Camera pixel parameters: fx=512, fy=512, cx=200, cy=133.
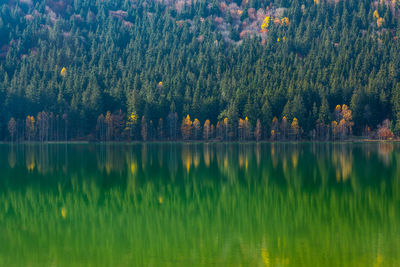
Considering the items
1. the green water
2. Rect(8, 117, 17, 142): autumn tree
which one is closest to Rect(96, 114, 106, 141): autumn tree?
Rect(8, 117, 17, 142): autumn tree

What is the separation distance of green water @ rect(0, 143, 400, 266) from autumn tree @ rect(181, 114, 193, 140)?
109819 mm

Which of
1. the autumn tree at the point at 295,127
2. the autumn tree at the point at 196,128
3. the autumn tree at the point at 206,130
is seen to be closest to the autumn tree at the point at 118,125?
the autumn tree at the point at 196,128

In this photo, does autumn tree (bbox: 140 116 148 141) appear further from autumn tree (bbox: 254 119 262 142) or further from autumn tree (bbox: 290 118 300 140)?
autumn tree (bbox: 290 118 300 140)

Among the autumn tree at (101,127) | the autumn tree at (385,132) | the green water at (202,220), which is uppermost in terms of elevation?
the autumn tree at (101,127)

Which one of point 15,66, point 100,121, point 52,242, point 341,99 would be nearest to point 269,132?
point 341,99

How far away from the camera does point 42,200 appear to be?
107ft

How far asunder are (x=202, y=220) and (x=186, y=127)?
12969cm

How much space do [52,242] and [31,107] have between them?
144m

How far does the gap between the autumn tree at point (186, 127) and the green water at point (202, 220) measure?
360ft

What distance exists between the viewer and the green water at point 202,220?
63.8ft

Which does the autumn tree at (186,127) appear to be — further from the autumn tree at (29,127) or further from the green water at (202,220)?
the green water at (202,220)

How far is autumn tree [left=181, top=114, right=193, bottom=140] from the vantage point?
155250 millimetres

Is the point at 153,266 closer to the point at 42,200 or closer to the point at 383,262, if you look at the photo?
the point at 383,262

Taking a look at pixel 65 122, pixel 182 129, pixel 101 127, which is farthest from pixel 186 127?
pixel 65 122
